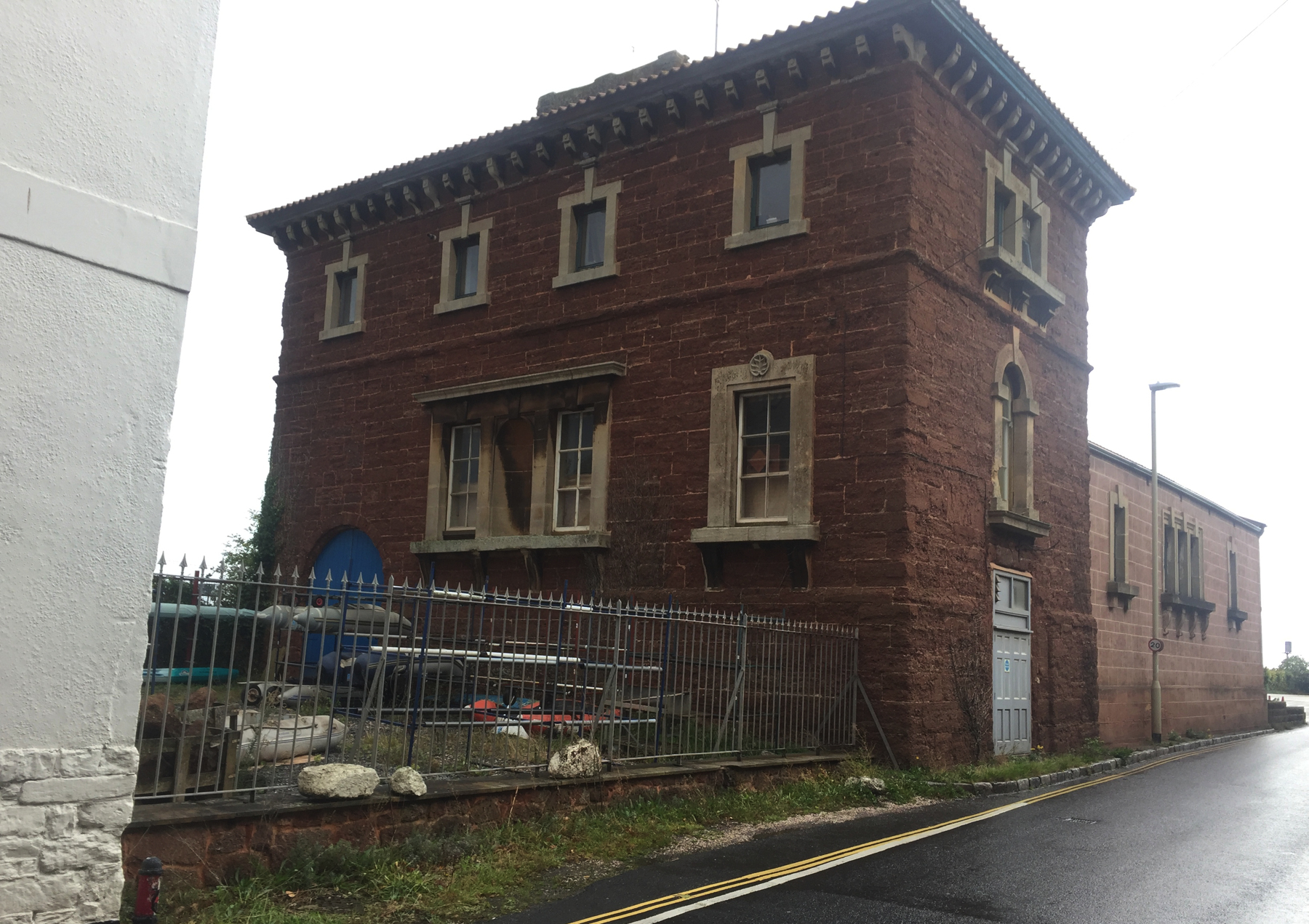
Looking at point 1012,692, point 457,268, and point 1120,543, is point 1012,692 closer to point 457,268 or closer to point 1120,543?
point 1120,543

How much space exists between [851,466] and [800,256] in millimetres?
2971

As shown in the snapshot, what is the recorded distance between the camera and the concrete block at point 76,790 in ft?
19.9

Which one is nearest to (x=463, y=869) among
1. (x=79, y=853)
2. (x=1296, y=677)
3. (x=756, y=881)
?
(x=756, y=881)

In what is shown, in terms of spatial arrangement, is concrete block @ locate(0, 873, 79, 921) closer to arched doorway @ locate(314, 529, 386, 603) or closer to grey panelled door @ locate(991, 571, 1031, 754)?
grey panelled door @ locate(991, 571, 1031, 754)

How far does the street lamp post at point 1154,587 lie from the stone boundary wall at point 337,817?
15279mm

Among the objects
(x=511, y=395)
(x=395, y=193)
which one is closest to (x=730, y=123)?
(x=511, y=395)

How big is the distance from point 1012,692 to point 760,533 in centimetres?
465

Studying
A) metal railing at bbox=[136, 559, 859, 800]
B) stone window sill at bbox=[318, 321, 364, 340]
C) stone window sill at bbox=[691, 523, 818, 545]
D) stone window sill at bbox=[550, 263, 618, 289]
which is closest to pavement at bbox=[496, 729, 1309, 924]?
metal railing at bbox=[136, 559, 859, 800]

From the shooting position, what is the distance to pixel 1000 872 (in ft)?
27.0

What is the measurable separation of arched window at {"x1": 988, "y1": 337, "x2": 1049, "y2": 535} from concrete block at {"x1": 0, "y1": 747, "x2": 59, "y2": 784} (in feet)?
43.3

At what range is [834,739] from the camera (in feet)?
44.1

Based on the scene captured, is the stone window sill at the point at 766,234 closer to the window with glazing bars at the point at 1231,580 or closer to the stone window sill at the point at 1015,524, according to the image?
the stone window sill at the point at 1015,524

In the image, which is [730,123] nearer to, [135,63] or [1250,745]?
[135,63]

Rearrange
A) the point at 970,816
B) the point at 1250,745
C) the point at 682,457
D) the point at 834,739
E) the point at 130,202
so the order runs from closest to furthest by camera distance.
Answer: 1. the point at 130,202
2. the point at 970,816
3. the point at 834,739
4. the point at 682,457
5. the point at 1250,745
